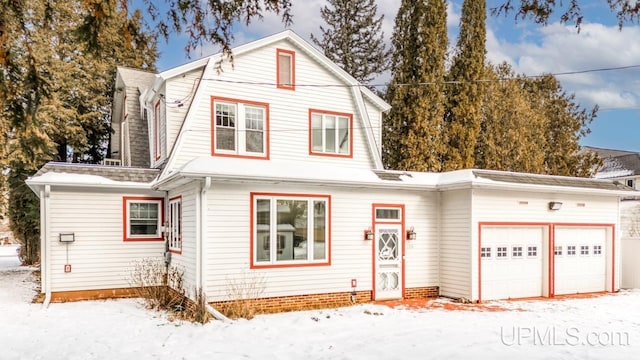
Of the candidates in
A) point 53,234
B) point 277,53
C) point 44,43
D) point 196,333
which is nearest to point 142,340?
point 196,333

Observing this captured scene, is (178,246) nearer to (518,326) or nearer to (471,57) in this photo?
(518,326)

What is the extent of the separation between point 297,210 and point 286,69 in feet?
16.4

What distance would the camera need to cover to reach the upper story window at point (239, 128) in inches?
484

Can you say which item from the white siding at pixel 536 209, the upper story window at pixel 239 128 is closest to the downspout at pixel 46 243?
the upper story window at pixel 239 128

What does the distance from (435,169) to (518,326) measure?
12.5m

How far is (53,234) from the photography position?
10.9 m

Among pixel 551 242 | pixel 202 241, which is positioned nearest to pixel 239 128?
pixel 202 241

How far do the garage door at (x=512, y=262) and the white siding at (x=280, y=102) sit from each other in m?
4.41

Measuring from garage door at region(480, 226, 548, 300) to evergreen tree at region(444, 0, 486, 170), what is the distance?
363 inches

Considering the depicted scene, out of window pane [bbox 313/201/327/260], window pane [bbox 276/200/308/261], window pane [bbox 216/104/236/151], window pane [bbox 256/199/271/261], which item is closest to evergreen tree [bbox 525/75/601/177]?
window pane [bbox 313/201/327/260]

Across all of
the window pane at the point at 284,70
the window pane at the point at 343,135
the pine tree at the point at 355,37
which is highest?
the pine tree at the point at 355,37

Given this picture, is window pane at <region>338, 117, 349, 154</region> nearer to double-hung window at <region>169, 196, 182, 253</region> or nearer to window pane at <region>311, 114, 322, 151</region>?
window pane at <region>311, 114, 322, 151</region>

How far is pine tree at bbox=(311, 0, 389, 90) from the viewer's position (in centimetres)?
2930

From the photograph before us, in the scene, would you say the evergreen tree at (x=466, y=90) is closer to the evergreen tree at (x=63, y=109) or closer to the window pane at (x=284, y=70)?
the window pane at (x=284, y=70)
